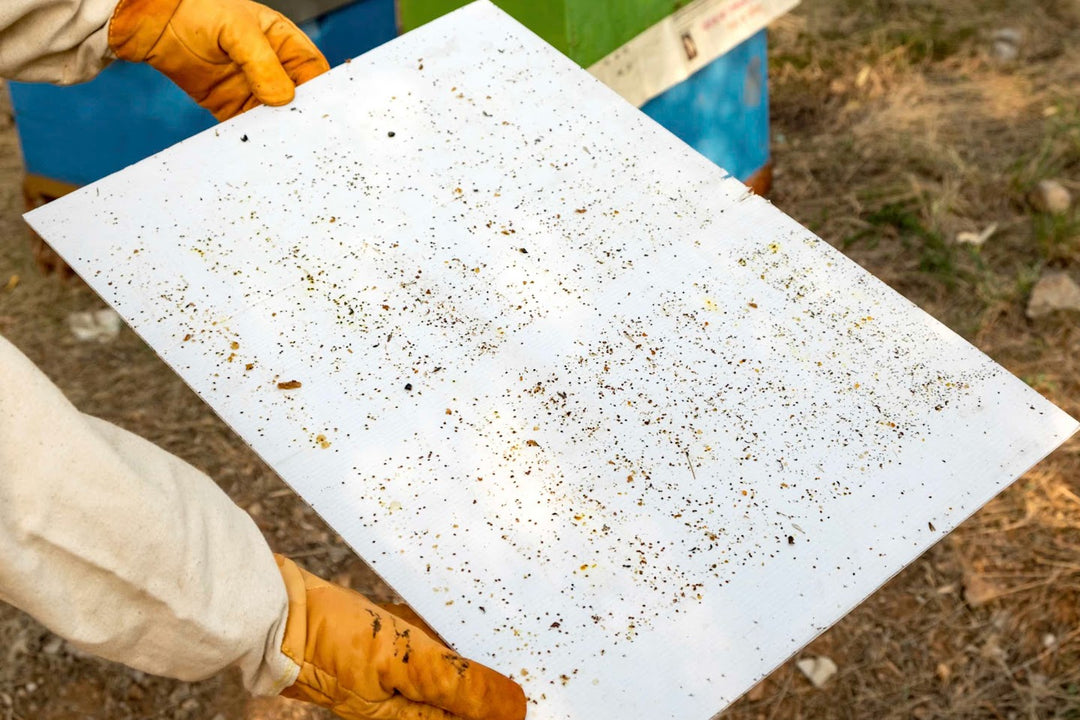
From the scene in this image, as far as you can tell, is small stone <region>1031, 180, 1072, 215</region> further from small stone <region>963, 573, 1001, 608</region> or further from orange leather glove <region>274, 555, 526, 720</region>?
orange leather glove <region>274, 555, 526, 720</region>

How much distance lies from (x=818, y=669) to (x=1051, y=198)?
175 cm

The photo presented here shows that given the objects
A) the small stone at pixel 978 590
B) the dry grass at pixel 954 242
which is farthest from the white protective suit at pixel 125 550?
the small stone at pixel 978 590

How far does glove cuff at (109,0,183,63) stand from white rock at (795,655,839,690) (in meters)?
1.83

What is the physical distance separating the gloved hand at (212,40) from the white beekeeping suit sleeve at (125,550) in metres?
0.84

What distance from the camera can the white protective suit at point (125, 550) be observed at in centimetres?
121

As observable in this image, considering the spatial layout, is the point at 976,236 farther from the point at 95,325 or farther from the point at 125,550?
the point at 125,550

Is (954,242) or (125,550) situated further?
(954,242)

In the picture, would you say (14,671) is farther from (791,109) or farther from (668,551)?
(791,109)

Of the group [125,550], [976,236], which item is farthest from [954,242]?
[125,550]

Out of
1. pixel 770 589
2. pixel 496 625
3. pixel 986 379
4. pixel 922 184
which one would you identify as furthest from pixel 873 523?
pixel 922 184

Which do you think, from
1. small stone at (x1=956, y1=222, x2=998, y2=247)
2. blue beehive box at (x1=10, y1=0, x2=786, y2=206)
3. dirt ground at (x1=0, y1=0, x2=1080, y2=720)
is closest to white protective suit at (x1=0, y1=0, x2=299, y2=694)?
dirt ground at (x1=0, y1=0, x2=1080, y2=720)

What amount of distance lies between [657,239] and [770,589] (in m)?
0.58

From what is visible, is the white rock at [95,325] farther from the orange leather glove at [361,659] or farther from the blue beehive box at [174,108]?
the orange leather glove at [361,659]

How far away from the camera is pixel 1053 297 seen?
3066mm
